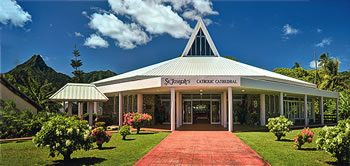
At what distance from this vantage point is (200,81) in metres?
21.1

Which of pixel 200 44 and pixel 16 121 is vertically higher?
pixel 200 44

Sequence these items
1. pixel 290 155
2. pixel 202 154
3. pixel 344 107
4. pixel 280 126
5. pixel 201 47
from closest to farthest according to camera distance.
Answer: pixel 290 155
pixel 202 154
pixel 280 126
pixel 201 47
pixel 344 107

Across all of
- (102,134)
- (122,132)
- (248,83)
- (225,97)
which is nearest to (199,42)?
(225,97)

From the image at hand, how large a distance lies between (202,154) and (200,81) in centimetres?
933

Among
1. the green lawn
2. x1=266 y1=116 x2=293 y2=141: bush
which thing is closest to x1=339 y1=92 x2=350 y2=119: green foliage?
x1=266 y1=116 x2=293 y2=141: bush

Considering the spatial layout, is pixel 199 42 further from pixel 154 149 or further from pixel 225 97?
pixel 154 149

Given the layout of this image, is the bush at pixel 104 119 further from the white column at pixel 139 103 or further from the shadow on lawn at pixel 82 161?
the shadow on lawn at pixel 82 161

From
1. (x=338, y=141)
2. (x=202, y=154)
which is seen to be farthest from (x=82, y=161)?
(x=338, y=141)

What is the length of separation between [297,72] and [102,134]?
5404 cm

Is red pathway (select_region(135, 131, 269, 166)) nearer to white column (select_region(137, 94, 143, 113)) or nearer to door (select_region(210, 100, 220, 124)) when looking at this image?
door (select_region(210, 100, 220, 124))

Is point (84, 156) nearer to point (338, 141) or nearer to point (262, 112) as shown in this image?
point (338, 141)

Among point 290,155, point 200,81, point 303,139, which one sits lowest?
point 290,155

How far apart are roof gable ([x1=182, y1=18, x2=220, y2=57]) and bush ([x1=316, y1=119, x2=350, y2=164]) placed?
844 inches

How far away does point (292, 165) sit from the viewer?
1019 cm
